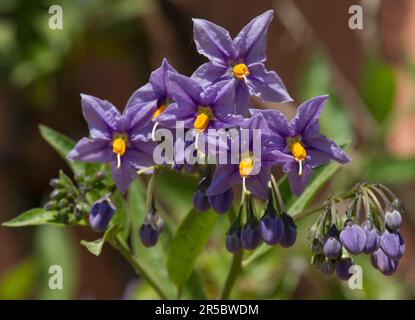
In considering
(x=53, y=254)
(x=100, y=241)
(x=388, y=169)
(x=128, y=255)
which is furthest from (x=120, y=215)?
(x=53, y=254)

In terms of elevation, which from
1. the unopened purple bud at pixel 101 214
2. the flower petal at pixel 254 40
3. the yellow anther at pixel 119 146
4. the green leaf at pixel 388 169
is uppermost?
the flower petal at pixel 254 40

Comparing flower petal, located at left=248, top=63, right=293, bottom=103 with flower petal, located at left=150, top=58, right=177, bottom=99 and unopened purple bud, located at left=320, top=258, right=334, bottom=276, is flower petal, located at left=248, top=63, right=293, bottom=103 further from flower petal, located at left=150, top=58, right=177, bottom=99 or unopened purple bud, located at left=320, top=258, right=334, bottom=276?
unopened purple bud, located at left=320, top=258, right=334, bottom=276

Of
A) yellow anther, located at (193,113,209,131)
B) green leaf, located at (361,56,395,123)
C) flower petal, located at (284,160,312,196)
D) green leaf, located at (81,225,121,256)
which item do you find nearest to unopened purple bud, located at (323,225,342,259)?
flower petal, located at (284,160,312,196)

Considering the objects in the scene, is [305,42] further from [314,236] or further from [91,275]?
[314,236]

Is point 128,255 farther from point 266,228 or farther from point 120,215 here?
point 266,228

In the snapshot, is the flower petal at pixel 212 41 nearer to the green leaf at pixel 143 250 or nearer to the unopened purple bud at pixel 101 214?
the unopened purple bud at pixel 101 214

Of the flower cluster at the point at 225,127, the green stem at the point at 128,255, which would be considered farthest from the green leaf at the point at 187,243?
the flower cluster at the point at 225,127
